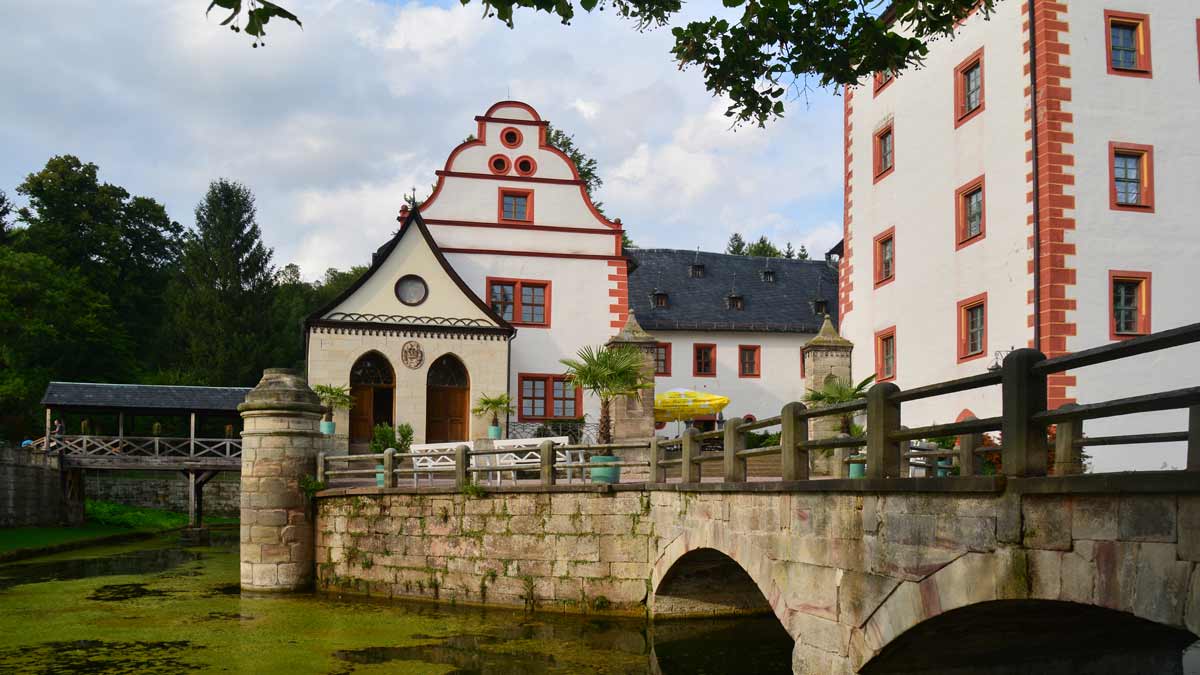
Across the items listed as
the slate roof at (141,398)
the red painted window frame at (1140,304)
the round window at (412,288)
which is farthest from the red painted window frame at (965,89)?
the slate roof at (141,398)

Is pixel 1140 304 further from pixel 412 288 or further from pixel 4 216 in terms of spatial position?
pixel 4 216

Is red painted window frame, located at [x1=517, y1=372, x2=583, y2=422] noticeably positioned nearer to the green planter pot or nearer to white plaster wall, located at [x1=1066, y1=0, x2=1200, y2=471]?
the green planter pot

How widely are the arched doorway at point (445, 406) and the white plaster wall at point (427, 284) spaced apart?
1375 millimetres

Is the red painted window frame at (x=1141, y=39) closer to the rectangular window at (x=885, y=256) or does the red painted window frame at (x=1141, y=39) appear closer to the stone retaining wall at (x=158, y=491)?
the rectangular window at (x=885, y=256)

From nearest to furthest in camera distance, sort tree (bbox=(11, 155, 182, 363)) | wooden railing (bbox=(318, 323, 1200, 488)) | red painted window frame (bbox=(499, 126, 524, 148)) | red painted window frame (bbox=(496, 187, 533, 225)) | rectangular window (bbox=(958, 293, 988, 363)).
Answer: wooden railing (bbox=(318, 323, 1200, 488))
rectangular window (bbox=(958, 293, 988, 363))
red painted window frame (bbox=(496, 187, 533, 225))
red painted window frame (bbox=(499, 126, 524, 148))
tree (bbox=(11, 155, 182, 363))

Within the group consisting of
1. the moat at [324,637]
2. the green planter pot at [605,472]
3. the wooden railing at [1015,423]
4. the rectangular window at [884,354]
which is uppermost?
the rectangular window at [884,354]

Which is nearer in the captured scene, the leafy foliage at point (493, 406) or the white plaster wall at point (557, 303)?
the leafy foliage at point (493, 406)

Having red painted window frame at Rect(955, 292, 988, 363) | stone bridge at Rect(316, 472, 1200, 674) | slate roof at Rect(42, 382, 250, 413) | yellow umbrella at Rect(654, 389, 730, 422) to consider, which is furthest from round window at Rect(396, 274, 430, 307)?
red painted window frame at Rect(955, 292, 988, 363)

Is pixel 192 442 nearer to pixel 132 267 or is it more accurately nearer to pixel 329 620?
pixel 329 620

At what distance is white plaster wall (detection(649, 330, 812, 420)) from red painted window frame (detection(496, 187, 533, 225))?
21.0 ft

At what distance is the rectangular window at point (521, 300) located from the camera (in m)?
33.2

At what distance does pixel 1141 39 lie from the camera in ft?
72.1

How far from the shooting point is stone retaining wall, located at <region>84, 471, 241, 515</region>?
4388 centimetres

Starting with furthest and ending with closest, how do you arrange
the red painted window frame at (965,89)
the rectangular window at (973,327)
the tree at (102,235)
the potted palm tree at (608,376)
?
1. the tree at (102,235)
2. the red painted window frame at (965,89)
3. the rectangular window at (973,327)
4. the potted palm tree at (608,376)
